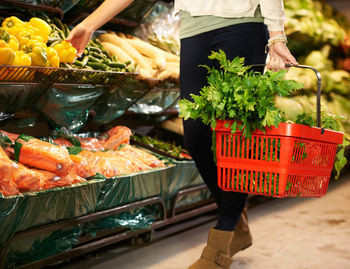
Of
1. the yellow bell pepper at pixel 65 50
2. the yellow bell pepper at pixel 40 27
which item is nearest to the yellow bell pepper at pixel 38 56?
the yellow bell pepper at pixel 65 50

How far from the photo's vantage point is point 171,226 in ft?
11.0

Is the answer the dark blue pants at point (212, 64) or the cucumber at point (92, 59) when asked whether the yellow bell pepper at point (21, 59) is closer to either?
the cucumber at point (92, 59)

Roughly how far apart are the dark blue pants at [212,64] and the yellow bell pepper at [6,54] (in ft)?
2.50

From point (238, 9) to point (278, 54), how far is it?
0.94 ft

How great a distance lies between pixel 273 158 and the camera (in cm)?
185

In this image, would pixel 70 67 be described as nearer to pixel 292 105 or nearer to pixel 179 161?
pixel 179 161

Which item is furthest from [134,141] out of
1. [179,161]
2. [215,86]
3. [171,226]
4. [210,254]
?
[215,86]

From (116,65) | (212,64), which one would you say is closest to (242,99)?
(212,64)

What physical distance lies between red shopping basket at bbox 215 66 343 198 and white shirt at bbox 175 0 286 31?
318mm

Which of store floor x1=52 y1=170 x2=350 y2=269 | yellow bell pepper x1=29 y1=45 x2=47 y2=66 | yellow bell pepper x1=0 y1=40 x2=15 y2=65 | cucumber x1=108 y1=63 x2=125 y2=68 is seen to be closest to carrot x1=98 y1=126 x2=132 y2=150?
cucumber x1=108 y1=63 x2=125 y2=68

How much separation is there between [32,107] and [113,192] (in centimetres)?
63

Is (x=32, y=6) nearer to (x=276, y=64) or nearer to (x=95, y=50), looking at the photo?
(x=95, y=50)

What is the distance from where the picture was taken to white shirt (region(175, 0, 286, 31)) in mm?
1997

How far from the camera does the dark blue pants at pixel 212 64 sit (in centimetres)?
212
